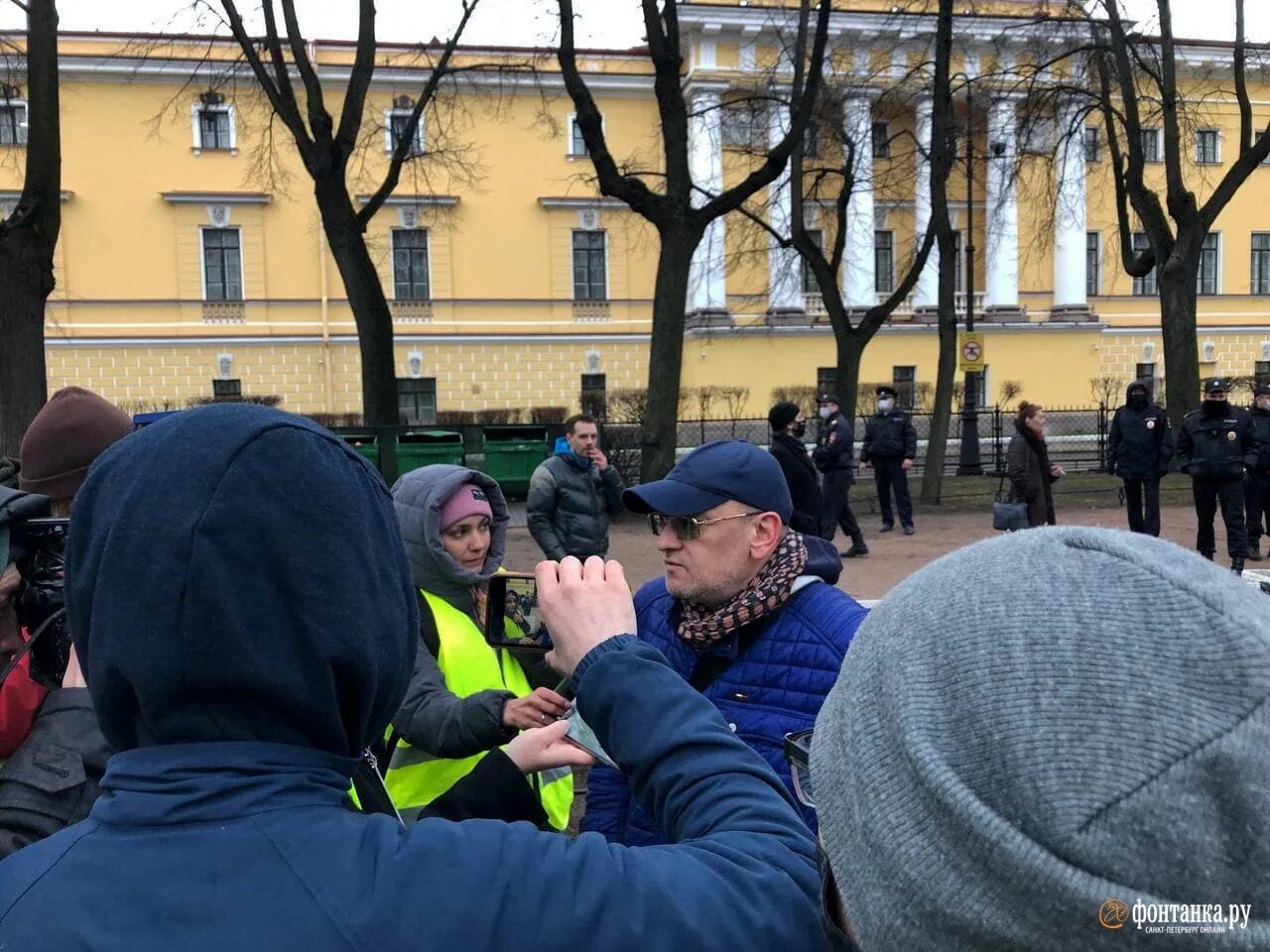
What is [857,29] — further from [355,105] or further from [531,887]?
[531,887]

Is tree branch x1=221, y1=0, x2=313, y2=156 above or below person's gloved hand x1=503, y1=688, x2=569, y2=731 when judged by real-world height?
above

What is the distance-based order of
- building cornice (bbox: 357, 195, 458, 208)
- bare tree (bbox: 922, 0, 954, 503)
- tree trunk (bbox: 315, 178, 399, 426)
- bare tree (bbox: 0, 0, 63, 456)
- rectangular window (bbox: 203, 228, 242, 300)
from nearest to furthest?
1. bare tree (bbox: 0, 0, 63, 456)
2. tree trunk (bbox: 315, 178, 399, 426)
3. bare tree (bbox: 922, 0, 954, 503)
4. rectangular window (bbox: 203, 228, 242, 300)
5. building cornice (bbox: 357, 195, 458, 208)

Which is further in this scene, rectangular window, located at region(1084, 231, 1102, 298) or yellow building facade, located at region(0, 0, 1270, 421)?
rectangular window, located at region(1084, 231, 1102, 298)

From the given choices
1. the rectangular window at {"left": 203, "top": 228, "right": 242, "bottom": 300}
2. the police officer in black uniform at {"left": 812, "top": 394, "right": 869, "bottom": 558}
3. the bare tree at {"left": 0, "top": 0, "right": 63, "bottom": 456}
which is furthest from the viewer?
the rectangular window at {"left": 203, "top": 228, "right": 242, "bottom": 300}

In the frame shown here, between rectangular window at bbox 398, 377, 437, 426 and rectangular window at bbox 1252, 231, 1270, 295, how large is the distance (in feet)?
102

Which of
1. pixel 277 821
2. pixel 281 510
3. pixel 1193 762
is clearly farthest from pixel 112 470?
pixel 1193 762

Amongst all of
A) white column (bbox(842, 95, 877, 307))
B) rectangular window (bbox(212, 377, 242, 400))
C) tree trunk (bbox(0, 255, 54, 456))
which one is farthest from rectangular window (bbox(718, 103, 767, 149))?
tree trunk (bbox(0, 255, 54, 456))

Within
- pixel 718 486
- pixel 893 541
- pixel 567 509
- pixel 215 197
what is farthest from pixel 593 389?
pixel 718 486

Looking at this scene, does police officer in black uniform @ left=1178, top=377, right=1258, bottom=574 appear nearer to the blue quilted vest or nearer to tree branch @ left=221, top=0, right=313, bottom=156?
the blue quilted vest

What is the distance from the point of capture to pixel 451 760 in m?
2.71

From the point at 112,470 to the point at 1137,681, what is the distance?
0.99m

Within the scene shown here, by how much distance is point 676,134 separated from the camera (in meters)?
13.0

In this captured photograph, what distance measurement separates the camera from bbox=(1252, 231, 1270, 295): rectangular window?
38.3m

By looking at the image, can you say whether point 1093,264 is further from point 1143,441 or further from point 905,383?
point 1143,441
